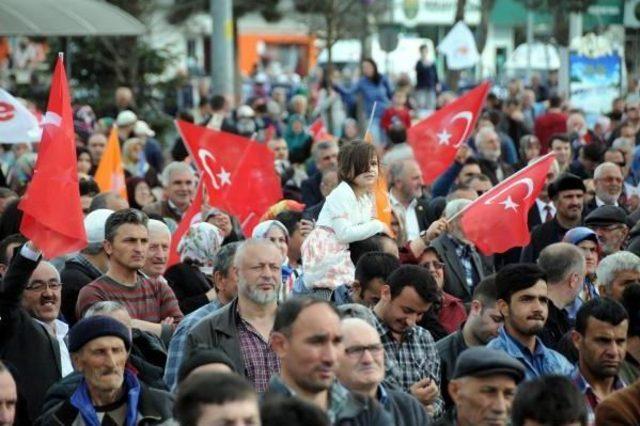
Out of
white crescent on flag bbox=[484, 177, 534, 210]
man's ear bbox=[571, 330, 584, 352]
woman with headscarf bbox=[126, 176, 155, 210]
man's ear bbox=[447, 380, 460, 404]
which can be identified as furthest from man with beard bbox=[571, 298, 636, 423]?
woman with headscarf bbox=[126, 176, 155, 210]

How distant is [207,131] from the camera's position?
17.2 m

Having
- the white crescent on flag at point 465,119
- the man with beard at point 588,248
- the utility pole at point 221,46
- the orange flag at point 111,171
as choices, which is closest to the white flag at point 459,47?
the utility pole at point 221,46

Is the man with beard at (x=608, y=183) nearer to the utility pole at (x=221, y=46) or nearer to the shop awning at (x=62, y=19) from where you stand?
the shop awning at (x=62, y=19)

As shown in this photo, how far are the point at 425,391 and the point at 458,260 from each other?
433 cm

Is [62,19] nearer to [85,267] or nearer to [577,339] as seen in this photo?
[85,267]

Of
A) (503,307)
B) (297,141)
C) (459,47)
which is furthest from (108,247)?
(459,47)

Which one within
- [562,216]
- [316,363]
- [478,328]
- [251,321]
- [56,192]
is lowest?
[562,216]

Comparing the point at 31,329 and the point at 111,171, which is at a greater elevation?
the point at 31,329

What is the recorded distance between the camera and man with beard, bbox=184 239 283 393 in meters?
10.1

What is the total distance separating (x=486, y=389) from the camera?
8320 mm

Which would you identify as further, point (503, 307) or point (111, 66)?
point (111, 66)

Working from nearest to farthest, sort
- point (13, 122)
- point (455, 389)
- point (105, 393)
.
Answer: point (455, 389) → point (105, 393) → point (13, 122)

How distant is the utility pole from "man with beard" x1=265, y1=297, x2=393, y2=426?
22201 millimetres

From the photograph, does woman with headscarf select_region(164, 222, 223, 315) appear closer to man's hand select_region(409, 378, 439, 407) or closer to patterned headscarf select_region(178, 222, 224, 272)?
patterned headscarf select_region(178, 222, 224, 272)
